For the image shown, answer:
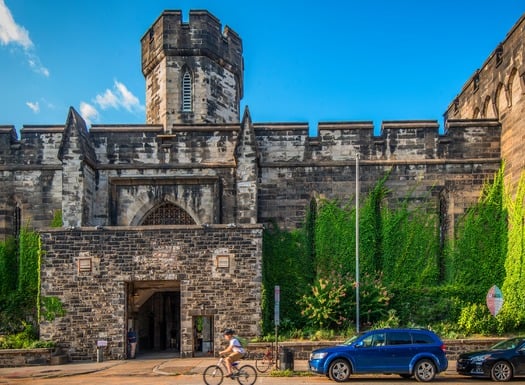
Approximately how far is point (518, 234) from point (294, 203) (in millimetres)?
8023

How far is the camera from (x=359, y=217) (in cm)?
2430

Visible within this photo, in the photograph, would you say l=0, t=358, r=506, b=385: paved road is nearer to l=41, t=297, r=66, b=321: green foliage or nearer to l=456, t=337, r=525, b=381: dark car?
l=456, t=337, r=525, b=381: dark car

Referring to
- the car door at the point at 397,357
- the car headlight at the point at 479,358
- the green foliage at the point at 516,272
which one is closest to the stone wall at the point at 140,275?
the car door at the point at 397,357

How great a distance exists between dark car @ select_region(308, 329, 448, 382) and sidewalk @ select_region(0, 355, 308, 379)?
217cm

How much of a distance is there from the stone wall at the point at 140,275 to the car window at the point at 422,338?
6612 millimetres

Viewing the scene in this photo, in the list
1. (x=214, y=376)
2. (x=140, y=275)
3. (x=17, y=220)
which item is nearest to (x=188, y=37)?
(x=17, y=220)

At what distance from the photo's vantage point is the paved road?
1634 cm

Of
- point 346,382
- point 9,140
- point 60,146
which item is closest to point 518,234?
point 346,382

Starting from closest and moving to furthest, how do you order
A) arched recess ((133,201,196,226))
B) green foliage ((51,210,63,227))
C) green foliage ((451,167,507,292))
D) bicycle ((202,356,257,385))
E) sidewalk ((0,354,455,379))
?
bicycle ((202,356,257,385)) < sidewalk ((0,354,455,379)) < green foliage ((451,167,507,292)) < green foliage ((51,210,63,227)) < arched recess ((133,201,196,226))

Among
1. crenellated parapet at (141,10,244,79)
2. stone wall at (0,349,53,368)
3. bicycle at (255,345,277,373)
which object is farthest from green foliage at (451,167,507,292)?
stone wall at (0,349,53,368)

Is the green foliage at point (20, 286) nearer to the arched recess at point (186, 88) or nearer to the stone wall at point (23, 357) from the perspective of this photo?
the stone wall at point (23, 357)

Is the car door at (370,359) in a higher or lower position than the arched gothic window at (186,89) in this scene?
lower

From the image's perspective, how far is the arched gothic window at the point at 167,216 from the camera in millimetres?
25016

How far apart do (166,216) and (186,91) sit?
624 cm
